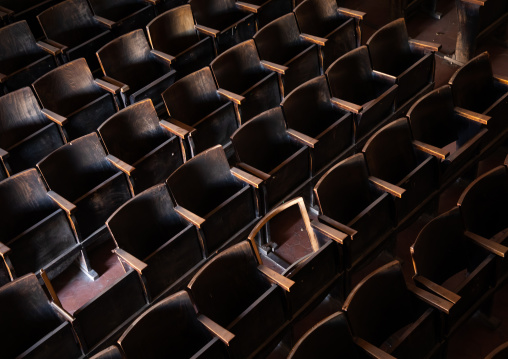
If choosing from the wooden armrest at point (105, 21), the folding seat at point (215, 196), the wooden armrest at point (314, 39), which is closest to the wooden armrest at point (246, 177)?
the folding seat at point (215, 196)

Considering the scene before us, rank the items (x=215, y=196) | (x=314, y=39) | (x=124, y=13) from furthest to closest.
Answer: (x=124, y=13) → (x=314, y=39) → (x=215, y=196)

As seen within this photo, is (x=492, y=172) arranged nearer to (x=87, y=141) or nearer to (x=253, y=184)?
(x=253, y=184)

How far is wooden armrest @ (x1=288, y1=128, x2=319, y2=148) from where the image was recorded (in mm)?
816

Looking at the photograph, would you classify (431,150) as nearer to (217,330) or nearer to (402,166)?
(402,166)

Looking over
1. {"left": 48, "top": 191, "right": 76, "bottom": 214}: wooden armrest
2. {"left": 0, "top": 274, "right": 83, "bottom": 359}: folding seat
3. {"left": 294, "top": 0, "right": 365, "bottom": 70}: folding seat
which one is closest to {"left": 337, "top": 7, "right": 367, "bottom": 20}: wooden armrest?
{"left": 294, "top": 0, "right": 365, "bottom": 70}: folding seat

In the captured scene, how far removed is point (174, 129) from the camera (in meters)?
0.85

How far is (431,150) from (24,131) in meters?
0.54

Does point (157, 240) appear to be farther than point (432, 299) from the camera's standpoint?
Yes

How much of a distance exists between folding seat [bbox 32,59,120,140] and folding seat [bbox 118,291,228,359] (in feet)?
1.27

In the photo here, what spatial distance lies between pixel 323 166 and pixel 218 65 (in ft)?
0.68

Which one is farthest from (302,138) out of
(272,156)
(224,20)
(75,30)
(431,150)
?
(75,30)

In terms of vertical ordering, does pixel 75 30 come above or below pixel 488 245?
above

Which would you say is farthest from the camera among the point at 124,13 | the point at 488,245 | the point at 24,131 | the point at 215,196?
the point at 124,13

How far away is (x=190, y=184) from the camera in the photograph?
0.77 m
